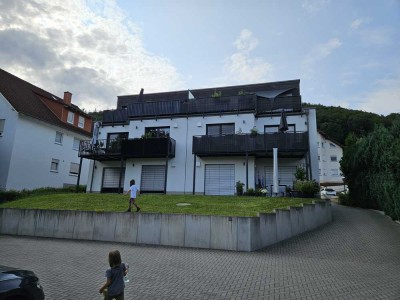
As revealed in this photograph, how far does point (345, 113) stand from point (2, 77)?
65554 mm

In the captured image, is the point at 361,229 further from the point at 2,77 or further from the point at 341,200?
the point at 2,77

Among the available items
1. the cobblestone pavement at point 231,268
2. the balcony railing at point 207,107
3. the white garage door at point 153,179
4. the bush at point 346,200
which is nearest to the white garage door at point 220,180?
the white garage door at point 153,179

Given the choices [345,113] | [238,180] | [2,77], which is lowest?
[238,180]

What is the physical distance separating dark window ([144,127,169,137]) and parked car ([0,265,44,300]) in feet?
59.7

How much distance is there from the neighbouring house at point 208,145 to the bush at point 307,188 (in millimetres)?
2303

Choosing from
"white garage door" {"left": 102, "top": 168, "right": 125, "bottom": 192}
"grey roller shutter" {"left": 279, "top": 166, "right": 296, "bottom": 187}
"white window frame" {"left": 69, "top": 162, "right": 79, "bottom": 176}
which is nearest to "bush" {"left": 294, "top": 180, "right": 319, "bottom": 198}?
"grey roller shutter" {"left": 279, "top": 166, "right": 296, "bottom": 187}

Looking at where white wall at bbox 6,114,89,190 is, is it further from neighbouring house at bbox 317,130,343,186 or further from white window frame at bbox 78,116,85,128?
neighbouring house at bbox 317,130,343,186

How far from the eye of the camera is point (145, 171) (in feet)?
75.2

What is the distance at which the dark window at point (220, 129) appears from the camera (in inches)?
859

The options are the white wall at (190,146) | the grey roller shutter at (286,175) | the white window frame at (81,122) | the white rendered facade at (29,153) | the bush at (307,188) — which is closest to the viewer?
the bush at (307,188)

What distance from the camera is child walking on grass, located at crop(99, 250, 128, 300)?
13.7ft

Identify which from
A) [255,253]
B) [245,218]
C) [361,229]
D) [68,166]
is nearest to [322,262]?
[255,253]

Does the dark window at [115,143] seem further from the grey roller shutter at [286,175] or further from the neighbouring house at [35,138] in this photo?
the grey roller shutter at [286,175]

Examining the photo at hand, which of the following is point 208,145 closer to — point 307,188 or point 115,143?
point 307,188
